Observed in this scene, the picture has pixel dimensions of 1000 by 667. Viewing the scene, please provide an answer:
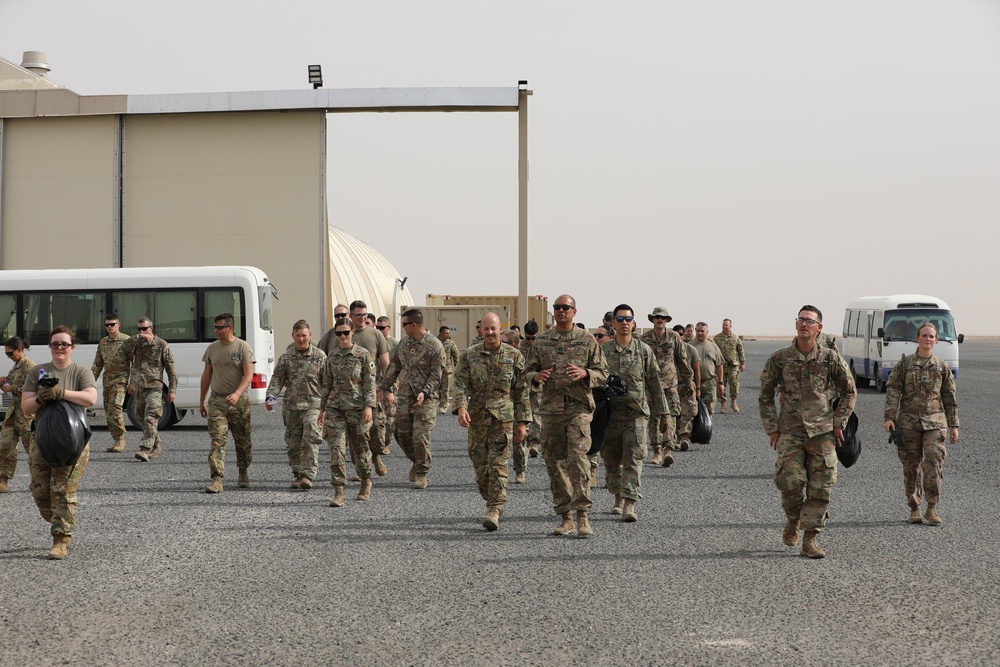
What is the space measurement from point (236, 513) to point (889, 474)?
741cm

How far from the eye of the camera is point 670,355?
13.8 meters

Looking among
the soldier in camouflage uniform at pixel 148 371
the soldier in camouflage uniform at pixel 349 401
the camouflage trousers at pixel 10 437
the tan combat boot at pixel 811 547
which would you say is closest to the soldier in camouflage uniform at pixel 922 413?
the tan combat boot at pixel 811 547

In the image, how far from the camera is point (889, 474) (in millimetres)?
12523

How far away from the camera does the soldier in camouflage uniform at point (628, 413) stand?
30.9ft

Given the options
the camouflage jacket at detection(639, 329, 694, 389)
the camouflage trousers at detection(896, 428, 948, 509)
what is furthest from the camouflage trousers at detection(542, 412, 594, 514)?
the camouflage jacket at detection(639, 329, 694, 389)

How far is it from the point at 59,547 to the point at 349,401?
11.5 ft

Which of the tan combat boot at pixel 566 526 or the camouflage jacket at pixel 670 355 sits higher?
the camouflage jacket at pixel 670 355

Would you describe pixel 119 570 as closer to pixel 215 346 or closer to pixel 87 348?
pixel 215 346

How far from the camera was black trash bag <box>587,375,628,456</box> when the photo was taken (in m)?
9.16

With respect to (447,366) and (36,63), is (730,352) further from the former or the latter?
(36,63)

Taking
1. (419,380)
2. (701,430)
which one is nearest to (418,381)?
(419,380)

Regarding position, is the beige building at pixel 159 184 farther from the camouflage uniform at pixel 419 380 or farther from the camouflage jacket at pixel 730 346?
the camouflage uniform at pixel 419 380

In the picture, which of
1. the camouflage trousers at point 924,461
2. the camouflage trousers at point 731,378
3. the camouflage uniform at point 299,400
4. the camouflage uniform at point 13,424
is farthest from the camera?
the camouflage trousers at point 731,378

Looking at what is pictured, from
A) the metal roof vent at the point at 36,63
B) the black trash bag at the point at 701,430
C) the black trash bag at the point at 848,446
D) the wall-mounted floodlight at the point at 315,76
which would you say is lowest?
the black trash bag at the point at 701,430
